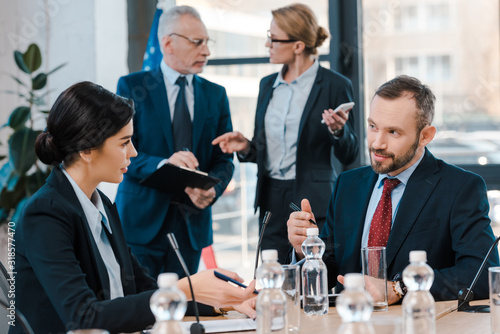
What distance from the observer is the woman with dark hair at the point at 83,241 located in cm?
169

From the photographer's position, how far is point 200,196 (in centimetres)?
315

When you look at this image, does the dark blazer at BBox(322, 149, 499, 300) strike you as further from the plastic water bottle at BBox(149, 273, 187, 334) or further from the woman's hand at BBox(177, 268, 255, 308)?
the plastic water bottle at BBox(149, 273, 187, 334)

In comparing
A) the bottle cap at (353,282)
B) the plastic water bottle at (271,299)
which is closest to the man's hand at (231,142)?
the plastic water bottle at (271,299)

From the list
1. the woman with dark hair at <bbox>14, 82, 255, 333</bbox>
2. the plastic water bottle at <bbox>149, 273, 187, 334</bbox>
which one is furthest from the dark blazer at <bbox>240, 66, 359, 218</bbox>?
the plastic water bottle at <bbox>149, 273, 187, 334</bbox>

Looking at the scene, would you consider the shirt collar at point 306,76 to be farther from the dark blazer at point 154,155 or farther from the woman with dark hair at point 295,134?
the dark blazer at point 154,155

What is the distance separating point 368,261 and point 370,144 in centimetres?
63

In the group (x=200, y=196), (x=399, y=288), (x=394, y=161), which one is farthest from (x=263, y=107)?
(x=399, y=288)

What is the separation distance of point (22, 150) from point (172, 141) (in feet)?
3.55

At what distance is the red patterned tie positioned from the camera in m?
2.22

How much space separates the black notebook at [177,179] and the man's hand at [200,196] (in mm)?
37

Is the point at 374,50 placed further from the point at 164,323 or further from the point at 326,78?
the point at 164,323

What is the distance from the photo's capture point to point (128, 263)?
83.5 inches

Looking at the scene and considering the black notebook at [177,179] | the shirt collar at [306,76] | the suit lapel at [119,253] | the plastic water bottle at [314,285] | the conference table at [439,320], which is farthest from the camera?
the shirt collar at [306,76]

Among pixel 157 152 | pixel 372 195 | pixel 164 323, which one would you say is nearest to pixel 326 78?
pixel 157 152
